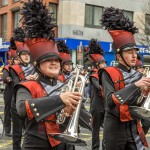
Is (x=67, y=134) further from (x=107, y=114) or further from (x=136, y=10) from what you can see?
(x=136, y=10)

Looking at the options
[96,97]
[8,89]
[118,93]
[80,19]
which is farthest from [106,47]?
[118,93]

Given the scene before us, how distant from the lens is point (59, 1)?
1048 inches

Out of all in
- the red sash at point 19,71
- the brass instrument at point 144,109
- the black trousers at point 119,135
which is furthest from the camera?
the red sash at point 19,71

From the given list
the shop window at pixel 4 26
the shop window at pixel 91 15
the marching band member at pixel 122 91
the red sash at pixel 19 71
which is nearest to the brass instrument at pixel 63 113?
the marching band member at pixel 122 91

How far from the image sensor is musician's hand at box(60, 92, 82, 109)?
3081 millimetres

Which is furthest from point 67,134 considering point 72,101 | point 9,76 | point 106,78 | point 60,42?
point 60,42

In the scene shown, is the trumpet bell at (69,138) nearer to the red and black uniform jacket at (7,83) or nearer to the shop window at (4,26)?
the red and black uniform jacket at (7,83)

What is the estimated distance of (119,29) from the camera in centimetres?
450

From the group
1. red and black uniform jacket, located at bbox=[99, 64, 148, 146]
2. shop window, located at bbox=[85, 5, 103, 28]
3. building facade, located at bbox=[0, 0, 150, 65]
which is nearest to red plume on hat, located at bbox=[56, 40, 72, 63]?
red and black uniform jacket, located at bbox=[99, 64, 148, 146]

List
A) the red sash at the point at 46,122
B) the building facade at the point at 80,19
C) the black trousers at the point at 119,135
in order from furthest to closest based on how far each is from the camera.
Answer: the building facade at the point at 80,19 → the black trousers at the point at 119,135 → the red sash at the point at 46,122

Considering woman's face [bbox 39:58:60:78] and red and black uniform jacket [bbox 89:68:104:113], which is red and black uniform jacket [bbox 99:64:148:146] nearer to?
woman's face [bbox 39:58:60:78]

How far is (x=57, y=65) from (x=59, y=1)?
23.6 m

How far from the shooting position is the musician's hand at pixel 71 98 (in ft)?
10.1

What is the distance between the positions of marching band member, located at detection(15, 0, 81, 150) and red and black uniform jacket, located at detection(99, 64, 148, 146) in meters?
0.67
